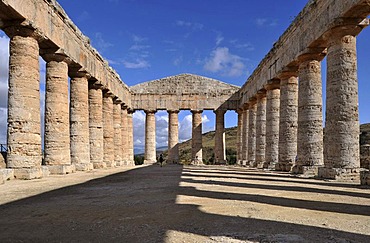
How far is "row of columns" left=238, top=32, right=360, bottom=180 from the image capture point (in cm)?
1401

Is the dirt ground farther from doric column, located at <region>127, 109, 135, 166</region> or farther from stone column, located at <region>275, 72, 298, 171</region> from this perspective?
doric column, located at <region>127, 109, 135, 166</region>

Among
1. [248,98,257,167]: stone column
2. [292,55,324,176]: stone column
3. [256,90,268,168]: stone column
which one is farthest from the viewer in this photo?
[248,98,257,167]: stone column

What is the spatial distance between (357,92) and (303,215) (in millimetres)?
9654

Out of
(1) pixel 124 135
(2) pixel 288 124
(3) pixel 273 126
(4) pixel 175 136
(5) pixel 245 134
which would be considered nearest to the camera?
(2) pixel 288 124

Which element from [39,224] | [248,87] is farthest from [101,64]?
[39,224]

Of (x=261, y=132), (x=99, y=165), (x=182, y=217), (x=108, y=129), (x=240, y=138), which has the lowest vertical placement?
(x=99, y=165)

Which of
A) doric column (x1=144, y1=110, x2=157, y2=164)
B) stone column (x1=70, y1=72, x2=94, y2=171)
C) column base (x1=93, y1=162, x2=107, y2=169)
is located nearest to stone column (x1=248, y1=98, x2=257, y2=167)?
doric column (x1=144, y1=110, x2=157, y2=164)

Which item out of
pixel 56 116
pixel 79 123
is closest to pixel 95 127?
pixel 79 123

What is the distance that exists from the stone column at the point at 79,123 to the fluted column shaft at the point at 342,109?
43.3ft

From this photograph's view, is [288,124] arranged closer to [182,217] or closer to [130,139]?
[182,217]

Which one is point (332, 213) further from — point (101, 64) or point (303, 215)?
point (101, 64)

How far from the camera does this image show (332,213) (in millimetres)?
6656

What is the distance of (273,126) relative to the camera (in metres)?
24.2

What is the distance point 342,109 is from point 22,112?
42.4 feet
